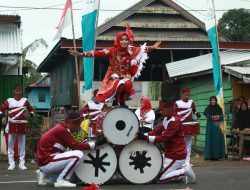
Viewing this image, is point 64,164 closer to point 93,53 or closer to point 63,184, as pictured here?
point 63,184

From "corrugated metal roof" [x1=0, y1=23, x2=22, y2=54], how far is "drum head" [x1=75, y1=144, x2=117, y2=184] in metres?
5.93

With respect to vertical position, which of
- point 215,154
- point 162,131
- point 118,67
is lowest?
point 215,154

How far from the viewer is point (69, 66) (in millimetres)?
26828

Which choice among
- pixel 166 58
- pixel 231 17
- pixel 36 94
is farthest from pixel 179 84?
pixel 36 94

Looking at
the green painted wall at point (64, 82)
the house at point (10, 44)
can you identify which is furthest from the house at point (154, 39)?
the house at point (10, 44)

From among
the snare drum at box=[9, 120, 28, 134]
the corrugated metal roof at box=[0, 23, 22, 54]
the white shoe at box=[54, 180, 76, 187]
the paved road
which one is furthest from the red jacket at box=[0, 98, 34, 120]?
the white shoe at box=[54, 180, 76, 187]

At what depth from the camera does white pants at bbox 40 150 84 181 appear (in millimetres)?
8789

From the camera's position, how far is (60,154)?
29.2 feet

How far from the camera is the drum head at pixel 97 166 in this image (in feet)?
29.8

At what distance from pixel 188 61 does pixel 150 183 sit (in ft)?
44.1

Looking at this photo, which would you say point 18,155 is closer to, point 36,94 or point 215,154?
point 215,154

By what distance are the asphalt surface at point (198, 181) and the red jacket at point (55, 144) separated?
498 mm

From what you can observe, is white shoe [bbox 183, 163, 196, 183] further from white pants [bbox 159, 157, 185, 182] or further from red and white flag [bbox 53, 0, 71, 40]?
red and white flag [bbox 53, 0, 71, 40]

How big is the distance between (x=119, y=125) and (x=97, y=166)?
30.5 inches
